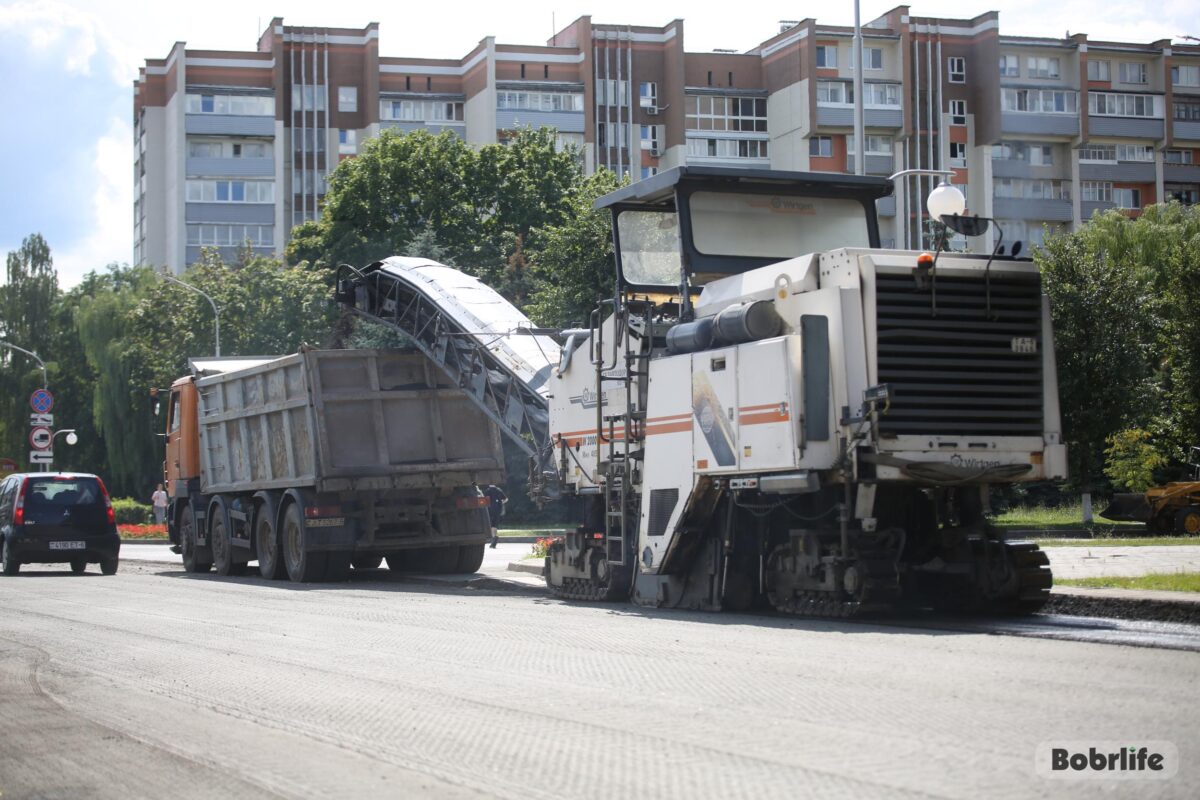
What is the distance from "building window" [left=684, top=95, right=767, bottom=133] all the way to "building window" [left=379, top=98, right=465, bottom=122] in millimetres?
13696

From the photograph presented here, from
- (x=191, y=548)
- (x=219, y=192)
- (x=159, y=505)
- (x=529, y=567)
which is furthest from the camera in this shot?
(x=219, y=192)

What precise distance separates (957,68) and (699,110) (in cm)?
1433

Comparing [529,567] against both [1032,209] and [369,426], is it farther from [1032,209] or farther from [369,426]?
[1032,209]

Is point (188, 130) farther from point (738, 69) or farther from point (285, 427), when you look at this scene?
point (285, 427)

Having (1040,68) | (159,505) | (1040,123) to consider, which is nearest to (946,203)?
(159,505)

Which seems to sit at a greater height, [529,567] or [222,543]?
[222,543]

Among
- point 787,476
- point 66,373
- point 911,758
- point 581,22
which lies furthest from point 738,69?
point 911,758

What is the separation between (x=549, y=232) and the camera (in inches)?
1676

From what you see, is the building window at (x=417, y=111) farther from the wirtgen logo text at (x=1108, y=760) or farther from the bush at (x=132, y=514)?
the wirtgen logo text at (x=1108, y=760)

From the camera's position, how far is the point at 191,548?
26.2 m

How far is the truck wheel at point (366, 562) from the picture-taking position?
78.6ft

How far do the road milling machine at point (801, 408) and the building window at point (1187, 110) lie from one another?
256ft

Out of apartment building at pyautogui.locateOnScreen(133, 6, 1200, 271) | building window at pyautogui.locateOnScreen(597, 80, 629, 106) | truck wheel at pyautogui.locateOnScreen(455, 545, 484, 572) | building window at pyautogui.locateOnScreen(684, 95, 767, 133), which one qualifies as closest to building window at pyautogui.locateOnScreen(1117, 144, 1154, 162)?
apartment building at pyautogui.locateOnScreen(133, 6, 1200, 271)

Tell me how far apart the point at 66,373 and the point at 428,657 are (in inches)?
3052
